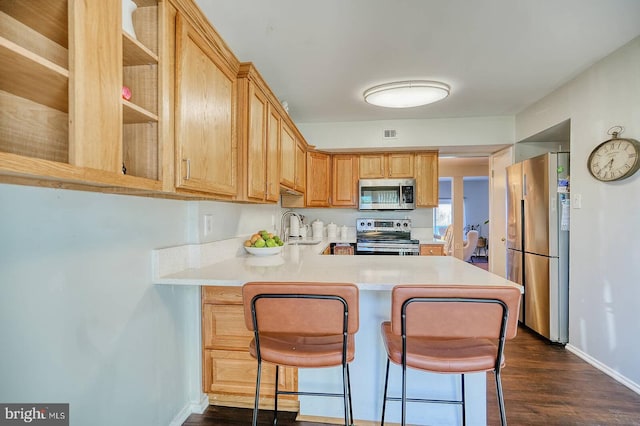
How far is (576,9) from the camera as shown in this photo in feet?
5.84

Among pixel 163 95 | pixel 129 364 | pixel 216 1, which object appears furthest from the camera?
pixel 216 1

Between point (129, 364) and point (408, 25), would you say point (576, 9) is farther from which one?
point (129, 364)

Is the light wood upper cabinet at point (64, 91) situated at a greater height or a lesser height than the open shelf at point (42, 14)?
lesser

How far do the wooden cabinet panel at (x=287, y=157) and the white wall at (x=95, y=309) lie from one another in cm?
98

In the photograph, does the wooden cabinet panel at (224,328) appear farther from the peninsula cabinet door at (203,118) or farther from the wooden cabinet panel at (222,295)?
the peninsula cabinet door at (203,118)

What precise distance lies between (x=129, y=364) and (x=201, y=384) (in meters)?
0.59

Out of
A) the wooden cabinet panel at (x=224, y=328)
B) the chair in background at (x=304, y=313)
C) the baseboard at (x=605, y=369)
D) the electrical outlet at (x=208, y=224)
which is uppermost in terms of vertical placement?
the electrical outlet at (x=208, y=224)

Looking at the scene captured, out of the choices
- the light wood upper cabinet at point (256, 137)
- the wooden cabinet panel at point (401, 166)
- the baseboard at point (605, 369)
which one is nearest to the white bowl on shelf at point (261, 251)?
the light wood upper cabinet at point (256, 137)

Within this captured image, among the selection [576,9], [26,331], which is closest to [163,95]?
[26,331]

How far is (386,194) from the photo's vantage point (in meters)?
4.17

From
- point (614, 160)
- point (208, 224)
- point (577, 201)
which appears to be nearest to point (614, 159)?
point (614, 160)

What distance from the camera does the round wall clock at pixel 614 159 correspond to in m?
2.09

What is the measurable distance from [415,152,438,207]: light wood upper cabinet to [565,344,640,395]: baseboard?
6.75 feet

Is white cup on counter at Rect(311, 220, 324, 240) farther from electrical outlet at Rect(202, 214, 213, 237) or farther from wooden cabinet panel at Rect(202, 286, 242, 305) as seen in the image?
wooden cabinet panel at Rect(202, 286, 242, 305)
